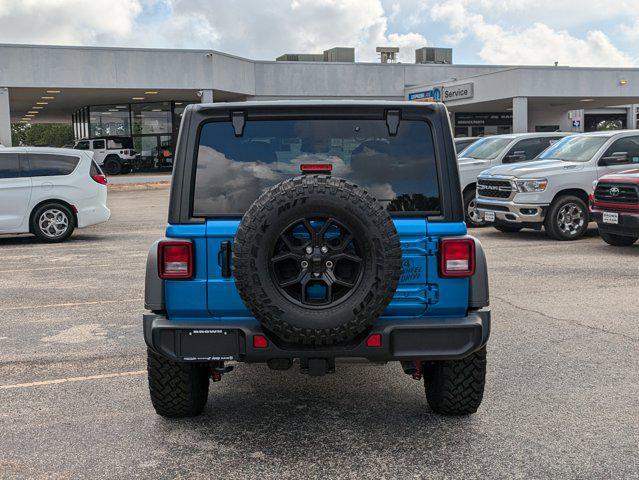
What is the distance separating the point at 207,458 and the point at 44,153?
1101 centimetres

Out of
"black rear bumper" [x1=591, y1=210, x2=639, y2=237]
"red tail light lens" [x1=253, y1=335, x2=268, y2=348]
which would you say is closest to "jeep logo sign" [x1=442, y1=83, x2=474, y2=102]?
"black rear bumper" [x1=591, y1=210, x2=639, y2=237]

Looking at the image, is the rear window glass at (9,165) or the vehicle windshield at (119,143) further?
the vehicle windshield at (119,143)

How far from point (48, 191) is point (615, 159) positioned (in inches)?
395

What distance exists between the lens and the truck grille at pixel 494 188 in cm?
1338

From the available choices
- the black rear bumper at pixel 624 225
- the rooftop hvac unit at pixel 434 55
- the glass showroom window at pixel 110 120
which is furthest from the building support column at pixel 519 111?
the black rear bumper at pixel 624 225

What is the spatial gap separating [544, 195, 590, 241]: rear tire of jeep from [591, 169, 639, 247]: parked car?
1.19 m

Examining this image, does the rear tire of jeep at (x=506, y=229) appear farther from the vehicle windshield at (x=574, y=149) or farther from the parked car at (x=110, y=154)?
the parked car at (x=110, y=154)

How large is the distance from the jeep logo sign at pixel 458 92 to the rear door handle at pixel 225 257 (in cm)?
3747

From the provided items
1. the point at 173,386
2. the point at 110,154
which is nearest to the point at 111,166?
the point at 110,154

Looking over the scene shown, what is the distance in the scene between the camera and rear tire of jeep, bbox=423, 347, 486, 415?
437 cm

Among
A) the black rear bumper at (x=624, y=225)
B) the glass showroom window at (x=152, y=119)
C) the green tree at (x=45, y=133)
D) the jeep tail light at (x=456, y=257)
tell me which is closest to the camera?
the jeep tail light at (x=456, y=257)

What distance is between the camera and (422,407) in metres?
4.74

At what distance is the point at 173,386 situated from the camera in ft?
14.5

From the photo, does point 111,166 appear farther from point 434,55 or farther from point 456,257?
point 456,257
